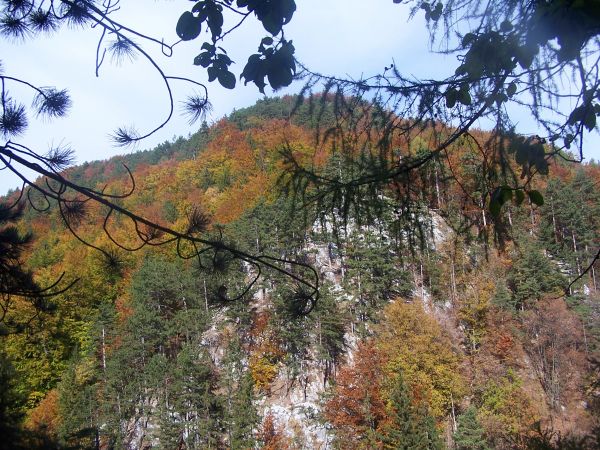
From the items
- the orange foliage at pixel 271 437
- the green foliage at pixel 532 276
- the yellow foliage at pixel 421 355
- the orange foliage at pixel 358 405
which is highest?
the green foliage at pixel 532 276

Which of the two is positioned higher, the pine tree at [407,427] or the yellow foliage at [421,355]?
the yellow foliage at [421,355]

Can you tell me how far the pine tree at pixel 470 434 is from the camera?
16.9 meters

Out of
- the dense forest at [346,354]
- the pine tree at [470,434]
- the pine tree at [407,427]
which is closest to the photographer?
the pine tree at [407,427]

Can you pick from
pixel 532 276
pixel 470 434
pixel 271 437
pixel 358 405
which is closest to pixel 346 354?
pixel 358 405

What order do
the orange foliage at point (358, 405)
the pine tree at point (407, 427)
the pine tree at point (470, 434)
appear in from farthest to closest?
the orange foliage at point (358, 405), the pine tree at point (470, 434), the pine tree at point (407, 427)

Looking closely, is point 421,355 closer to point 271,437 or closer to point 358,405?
point 358,405

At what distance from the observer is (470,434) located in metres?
17.2

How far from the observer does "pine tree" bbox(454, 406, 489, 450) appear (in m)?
16.9

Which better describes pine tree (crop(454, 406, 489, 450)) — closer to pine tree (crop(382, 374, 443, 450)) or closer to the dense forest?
the dense forest

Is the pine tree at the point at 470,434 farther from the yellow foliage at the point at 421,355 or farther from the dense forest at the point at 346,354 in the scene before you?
the yellow foliage at the point at 421,355

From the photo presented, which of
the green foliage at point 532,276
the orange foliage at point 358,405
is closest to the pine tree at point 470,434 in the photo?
the orange foliage at point 358,405

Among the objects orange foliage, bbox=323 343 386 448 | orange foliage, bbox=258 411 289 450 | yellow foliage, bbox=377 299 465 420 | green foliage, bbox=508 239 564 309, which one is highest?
green foliage, bbox=508 239 564 309

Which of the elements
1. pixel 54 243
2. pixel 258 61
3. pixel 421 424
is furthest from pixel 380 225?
pixel 54 243

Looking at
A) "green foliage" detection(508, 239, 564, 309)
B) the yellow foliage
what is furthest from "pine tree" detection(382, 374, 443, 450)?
"green foliage" detection(508, 239, 564, 309)
